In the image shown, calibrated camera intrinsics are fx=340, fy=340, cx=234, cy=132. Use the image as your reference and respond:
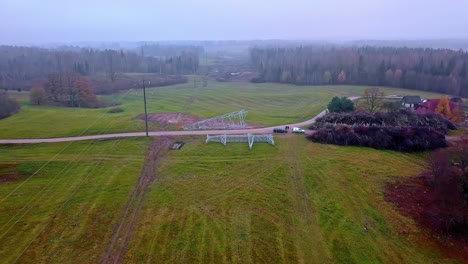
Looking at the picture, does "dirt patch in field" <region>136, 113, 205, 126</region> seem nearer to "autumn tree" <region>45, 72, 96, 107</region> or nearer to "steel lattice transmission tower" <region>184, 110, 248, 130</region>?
"steel lattice transmission tower" <region>184, 110, 248, 130</region>

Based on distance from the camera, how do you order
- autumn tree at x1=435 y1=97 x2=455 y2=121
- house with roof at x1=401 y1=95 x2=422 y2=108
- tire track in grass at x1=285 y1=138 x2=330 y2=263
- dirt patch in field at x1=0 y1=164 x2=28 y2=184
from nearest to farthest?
tire track in grass at x1=285 y1=138 x2=330 y2=263, dirt patch in field at x1=0 y1=164 x2=28 y2=184, autumn tree at x1=435 y1=97 x2=455 y2=121, house with roof at x1=401 y1=95 x2=422 y2=108

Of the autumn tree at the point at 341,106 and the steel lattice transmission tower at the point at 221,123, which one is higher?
the autumn tree at the point at 341,106

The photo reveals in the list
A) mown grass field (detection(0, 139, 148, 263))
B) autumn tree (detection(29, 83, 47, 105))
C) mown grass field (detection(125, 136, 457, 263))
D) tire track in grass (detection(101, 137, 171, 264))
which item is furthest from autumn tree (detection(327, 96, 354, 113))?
autumn tree (detection(29, 83, 47, 105))

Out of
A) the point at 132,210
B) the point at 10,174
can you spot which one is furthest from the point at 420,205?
the point at 10,174

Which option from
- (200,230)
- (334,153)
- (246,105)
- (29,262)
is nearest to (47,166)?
(29,262)

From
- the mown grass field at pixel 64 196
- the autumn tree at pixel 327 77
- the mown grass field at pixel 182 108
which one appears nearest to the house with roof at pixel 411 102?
the mown grass field at pixel 182 108

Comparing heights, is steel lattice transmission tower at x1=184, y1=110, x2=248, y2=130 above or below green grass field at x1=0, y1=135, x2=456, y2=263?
above

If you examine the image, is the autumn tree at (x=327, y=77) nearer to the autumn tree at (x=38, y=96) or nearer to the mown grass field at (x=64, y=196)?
the mown grass field at (x=64, y=196)

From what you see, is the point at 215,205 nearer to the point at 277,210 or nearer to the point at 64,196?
the point at 277,210
